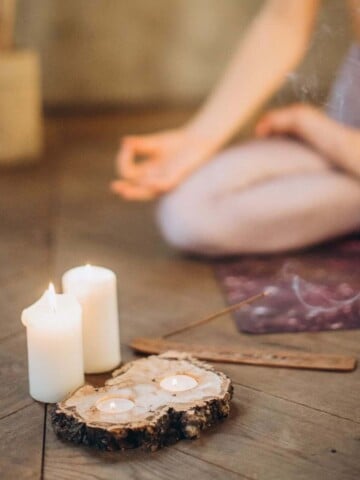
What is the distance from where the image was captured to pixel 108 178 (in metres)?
2.34

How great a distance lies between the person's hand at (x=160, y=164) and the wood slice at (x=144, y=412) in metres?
0.59

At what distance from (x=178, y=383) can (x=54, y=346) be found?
16cm

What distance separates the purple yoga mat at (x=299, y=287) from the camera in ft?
4.45

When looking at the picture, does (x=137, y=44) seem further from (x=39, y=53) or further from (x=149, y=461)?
(x=149, y=461)

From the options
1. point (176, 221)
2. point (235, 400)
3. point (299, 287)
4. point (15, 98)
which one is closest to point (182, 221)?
point (176, 221)

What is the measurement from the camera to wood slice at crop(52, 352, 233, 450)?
96cm

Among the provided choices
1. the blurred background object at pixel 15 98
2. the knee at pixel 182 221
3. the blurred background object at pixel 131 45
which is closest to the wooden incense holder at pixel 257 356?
the knee at pixel 182 221

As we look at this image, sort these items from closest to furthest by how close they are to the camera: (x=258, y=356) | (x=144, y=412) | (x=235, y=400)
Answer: (x=144, y=412)
(x=235, y=400)
(x=258, y=356)

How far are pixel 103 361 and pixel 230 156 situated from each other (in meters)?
0.65

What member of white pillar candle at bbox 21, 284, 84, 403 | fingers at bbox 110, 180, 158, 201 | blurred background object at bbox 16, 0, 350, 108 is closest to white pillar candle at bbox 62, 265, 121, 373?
white pillar candle at bbox 21, 284, 84, 403

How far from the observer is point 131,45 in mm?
3133

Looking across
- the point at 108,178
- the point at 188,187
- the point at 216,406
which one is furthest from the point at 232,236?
the point at 108,178

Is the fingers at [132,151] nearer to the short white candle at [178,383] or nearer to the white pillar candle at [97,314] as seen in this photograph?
the white pillar candle at [97,314]

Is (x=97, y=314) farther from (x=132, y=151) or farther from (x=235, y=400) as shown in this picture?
(x=132, y=151)
